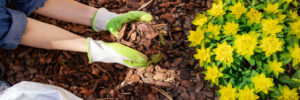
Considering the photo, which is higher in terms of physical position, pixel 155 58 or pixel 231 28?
pixel 231 28

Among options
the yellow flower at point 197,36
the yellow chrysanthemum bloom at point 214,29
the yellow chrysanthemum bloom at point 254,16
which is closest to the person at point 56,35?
the yellow flower at point 197,36

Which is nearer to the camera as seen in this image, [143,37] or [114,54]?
[114,54]

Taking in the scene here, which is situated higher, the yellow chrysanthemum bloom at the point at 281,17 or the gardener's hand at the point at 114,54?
the yellow chrysanthemum bloom at the point at 281,17

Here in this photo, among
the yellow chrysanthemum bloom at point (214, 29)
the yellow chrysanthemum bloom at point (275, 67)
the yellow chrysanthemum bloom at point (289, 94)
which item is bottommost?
the yellow chrysanthemum bloom at point (289, 94)

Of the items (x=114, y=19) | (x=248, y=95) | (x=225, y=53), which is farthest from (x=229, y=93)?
(x=114, y=19)

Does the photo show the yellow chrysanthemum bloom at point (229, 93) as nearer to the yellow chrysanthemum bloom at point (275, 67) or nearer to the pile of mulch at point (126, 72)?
the yellow chrysanthemum bloom at point (275, 67)

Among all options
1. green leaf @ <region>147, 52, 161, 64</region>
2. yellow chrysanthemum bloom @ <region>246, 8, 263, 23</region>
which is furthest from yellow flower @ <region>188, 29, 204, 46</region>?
green leaf @ <region>147, 52, 161, 64</region>

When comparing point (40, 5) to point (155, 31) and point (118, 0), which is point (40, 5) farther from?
point (155, 31)

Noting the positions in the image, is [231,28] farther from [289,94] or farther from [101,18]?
[101,18]
